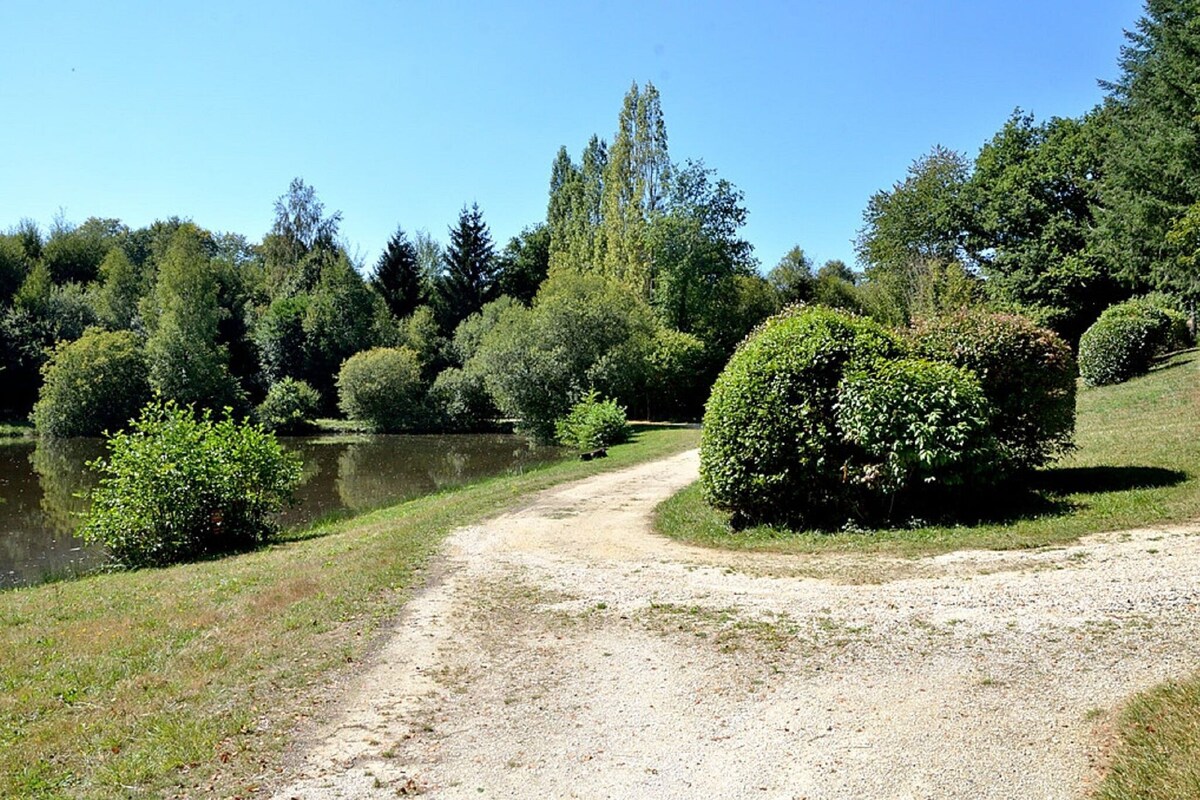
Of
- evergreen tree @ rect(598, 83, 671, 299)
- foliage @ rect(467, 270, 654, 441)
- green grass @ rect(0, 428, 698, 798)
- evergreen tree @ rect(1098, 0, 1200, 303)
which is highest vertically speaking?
evergreen tree @ rect(598, 83, 671, 299)

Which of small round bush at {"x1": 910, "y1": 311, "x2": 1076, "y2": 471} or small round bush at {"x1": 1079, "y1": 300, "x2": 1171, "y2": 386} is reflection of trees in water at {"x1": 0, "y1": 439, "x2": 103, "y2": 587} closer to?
small round bush at {"x1": 910, "y1": 311, "x2": 1076, "y2": 471}

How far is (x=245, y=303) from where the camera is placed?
66.2 m

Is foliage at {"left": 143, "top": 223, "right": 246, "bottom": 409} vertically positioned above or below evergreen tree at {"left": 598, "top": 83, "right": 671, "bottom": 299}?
below

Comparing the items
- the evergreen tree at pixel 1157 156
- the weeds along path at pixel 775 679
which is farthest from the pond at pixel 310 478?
the evergreen tree at pixel 1157 156

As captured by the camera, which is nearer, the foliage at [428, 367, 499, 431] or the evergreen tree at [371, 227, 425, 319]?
the foliage at [428, 367, 499, 431]

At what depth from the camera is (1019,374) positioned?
12125 mm

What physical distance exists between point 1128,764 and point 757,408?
24.8 ft

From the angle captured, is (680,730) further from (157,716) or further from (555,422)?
(555,422)

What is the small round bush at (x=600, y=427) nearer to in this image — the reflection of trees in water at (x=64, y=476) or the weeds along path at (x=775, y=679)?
the reflection of trees in water at (x=64, y=476)

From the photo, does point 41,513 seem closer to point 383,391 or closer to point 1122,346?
→ point 383,391

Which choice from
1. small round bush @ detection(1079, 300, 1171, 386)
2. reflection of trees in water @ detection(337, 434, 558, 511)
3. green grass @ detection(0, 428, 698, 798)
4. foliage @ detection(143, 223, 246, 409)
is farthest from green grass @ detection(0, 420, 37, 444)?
small round bush @ detection(1079, 300, 1171, 386)

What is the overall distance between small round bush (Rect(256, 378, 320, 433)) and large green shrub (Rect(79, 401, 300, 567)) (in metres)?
37.7

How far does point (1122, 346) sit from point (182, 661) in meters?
26.1

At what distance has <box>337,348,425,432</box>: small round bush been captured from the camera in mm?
49719
